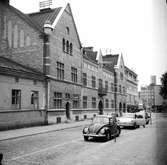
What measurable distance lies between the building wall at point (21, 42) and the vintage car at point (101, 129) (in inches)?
551

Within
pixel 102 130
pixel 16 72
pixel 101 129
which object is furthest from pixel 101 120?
pixel 16 72

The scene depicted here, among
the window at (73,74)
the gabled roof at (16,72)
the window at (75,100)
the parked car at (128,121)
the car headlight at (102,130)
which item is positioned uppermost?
the window at (73,74)

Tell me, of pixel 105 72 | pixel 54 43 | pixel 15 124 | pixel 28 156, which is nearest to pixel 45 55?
pixel 54 43

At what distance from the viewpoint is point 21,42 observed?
95.6 feet

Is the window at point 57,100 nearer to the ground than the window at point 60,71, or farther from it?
nearer to the ground

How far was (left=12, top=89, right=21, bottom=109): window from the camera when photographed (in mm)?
22103

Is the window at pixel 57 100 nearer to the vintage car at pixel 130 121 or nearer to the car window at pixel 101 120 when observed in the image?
the vintage car at pixel 130 121

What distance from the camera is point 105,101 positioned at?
48.4 metres

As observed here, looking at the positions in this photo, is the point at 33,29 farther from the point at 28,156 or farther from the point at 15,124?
the point at 28,156

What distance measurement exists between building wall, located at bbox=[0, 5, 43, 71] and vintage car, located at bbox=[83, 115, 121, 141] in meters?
14.0

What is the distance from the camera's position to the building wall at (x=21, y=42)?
1111 inches

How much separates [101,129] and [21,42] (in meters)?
18.8

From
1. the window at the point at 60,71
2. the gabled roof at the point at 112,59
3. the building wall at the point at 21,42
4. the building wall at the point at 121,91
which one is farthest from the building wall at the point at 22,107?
the gabled roof at the point at 112,59

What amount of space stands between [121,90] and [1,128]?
43047 millimetres
